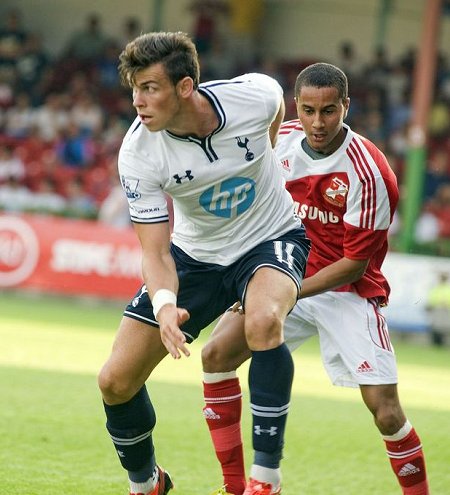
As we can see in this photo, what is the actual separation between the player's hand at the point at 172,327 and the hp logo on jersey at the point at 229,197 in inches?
23.1

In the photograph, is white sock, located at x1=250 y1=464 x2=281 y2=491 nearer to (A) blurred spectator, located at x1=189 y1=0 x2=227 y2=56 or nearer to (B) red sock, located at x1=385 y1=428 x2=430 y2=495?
(B) red sock, located at x1=385 y1=428 x2=430 y2=495

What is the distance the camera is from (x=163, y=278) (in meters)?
5.12

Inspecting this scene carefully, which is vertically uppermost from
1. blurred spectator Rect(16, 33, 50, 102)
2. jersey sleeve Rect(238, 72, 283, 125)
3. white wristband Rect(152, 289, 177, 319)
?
jersey sleeve Rect(238, 72, 283, 125)

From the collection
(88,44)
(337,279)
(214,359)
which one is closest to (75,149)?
(88,44)

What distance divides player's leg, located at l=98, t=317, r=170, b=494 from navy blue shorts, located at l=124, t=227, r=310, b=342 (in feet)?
0.31

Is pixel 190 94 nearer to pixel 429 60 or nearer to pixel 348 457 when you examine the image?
pixel 348 457

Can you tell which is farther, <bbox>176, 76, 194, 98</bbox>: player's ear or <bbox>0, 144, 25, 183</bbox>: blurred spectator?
<bbox>0, 144, 25, 183</bbox>: blurred spectator

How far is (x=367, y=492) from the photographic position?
6180 mm

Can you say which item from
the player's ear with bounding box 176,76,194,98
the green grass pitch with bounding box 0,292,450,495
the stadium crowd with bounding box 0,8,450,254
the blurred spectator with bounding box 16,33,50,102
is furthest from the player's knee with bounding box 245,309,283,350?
the blurred spectator with bounding box 16,33,50,102

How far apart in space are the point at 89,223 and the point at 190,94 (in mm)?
12366

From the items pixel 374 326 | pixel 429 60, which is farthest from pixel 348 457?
pixel 429 60

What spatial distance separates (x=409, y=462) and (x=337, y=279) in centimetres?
95

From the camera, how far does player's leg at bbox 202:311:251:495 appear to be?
5836 millimetres

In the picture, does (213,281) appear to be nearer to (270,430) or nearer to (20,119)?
(270,430)
